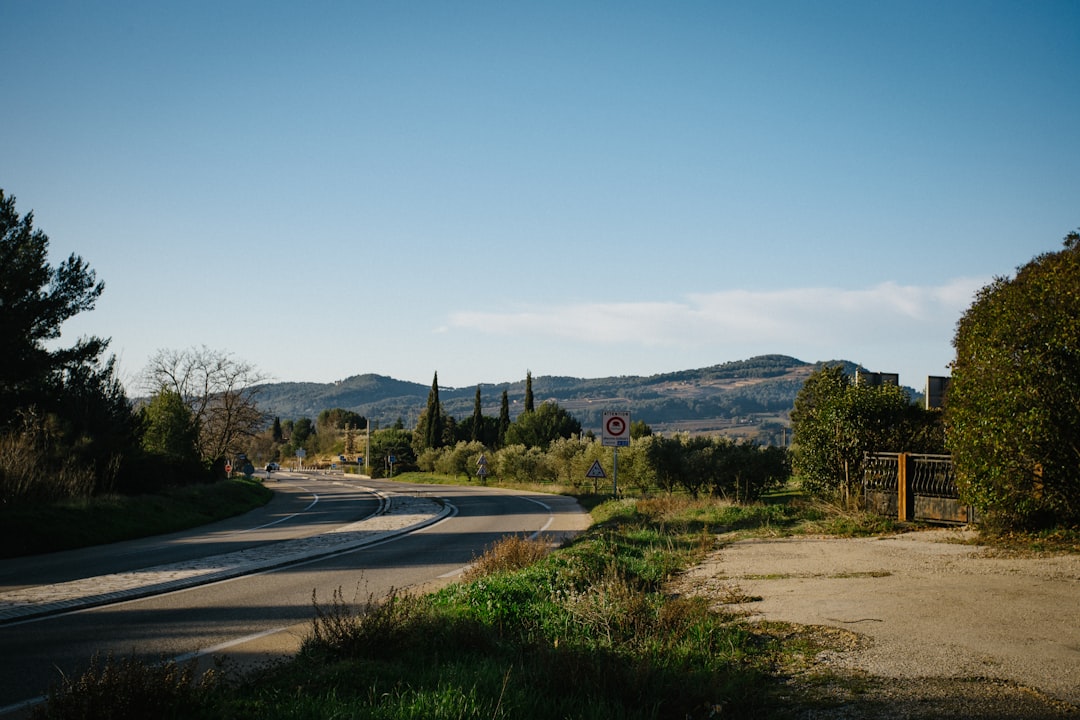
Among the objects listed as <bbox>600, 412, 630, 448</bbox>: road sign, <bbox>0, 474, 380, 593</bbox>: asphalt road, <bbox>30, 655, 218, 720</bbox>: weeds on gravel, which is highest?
<bbox>600, 412, 630, 448</bbox>: road sign

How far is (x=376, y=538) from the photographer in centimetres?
2006

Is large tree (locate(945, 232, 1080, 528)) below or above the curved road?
above

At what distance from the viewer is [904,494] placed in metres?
16.2

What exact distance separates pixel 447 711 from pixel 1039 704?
12.5ft

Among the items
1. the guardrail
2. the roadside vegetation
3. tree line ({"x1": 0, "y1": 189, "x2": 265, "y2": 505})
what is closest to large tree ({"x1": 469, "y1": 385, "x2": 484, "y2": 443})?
tree line ({"x1": 0, "y1": 189, "x2": 265, "y2": 505})

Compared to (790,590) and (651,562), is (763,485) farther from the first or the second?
(790,590)

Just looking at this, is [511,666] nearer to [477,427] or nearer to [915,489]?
[915,489]

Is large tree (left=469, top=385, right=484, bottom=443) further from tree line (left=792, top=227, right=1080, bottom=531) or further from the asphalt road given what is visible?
tree line (left=792, top=227, right=1080, bottom=531)

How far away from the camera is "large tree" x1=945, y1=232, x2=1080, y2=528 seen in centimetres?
1206

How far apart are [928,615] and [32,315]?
32349mm

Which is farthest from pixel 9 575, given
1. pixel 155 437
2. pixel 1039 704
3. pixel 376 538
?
pixel 155 437

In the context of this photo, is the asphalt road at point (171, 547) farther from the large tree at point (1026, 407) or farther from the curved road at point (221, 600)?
the large tree at point (1026, 407)

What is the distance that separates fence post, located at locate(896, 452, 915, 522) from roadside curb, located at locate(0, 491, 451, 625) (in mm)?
12197

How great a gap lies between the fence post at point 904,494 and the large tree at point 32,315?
26518 mm
